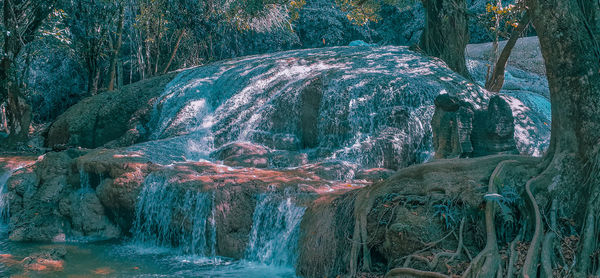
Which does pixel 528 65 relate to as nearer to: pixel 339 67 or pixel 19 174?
pixel 339 67

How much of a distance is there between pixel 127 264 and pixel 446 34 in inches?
402

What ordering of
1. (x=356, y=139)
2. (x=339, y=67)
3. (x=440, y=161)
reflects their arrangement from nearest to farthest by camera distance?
(x=440, y=161) → (x=356, y=139) → (x=339, y=67)

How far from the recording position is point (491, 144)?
7.12 m

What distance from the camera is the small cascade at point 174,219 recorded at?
7.51 m

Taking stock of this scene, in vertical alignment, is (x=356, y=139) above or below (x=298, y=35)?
below

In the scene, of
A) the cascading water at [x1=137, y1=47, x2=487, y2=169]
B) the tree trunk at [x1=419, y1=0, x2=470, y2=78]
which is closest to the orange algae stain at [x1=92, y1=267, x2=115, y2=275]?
the cascading water at [x1=137, y1=47, x2=487, y2=169]

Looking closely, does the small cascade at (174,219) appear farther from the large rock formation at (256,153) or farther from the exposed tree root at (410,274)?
the exposed tree root at (410,274)

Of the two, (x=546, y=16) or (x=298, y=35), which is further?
(x=298, y=35)

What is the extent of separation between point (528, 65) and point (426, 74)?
7936 millimetres

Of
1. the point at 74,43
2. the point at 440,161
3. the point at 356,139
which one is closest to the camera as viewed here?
the point at 440,161

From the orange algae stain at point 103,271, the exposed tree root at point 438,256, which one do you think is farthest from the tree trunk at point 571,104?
the orange algae stain at point 103,271

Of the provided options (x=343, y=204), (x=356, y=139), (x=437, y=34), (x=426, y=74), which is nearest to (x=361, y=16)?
(x=437, y=34)

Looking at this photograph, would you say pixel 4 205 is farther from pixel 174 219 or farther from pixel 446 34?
pixel 446 34

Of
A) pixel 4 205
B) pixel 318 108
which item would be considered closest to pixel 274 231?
pixel 318 108
